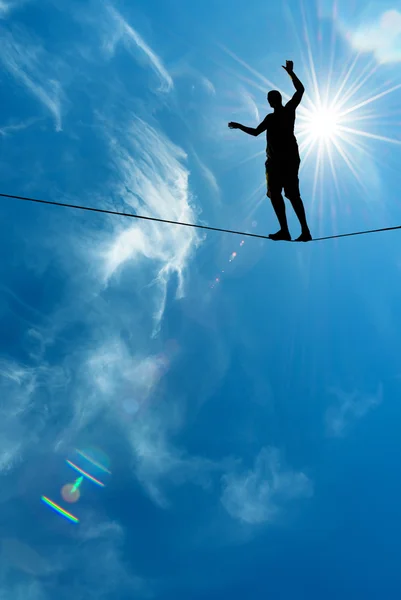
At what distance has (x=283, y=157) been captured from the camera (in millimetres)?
Answer: 9227

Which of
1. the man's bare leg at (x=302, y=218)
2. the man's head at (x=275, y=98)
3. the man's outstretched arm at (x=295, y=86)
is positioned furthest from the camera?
the man's head at (x=275, y=98)

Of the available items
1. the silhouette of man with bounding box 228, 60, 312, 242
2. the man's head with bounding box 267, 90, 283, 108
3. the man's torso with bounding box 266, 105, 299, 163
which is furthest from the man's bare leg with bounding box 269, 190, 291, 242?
the man's head with bounding box 267, 90, 283, 108

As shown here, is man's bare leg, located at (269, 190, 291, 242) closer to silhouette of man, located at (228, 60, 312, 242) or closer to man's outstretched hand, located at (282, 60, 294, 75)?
silhouette of man, located at (228, 60, 312, 242)

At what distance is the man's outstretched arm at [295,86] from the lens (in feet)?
30.5

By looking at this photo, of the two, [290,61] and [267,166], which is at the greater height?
[290,61]

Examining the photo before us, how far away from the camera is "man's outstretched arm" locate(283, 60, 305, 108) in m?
9.29

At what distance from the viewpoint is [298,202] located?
363 inches

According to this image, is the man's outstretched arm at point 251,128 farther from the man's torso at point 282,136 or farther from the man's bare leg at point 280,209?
the man's bare leg at point 280,209

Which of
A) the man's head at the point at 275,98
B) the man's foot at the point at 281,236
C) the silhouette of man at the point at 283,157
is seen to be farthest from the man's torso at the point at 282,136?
the man's foot at the point at 281,236

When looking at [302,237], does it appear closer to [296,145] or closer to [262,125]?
[296,145]

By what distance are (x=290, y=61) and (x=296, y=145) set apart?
76.9 inches

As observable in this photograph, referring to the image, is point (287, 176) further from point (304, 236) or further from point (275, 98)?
point (275, 98)

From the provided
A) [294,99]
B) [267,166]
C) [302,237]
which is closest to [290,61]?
[294,99]

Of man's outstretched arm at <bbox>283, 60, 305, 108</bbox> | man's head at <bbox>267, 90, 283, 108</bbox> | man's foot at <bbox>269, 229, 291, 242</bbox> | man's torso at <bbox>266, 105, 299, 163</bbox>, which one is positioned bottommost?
man's foot at <bbox>269, 229, 291, 242</bbox>
